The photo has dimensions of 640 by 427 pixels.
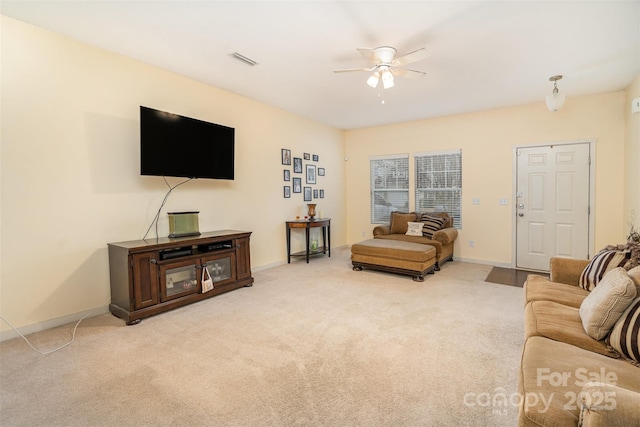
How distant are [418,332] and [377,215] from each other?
4.23m

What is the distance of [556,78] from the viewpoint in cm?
390

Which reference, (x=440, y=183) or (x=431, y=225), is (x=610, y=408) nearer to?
(x=431, y=225)

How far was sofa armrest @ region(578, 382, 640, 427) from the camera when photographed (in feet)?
3.12

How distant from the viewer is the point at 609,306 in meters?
1.63

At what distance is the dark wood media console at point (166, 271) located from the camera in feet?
9.82

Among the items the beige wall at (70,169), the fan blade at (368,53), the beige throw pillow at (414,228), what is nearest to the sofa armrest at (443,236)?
the beige throw pillow at (414,228)

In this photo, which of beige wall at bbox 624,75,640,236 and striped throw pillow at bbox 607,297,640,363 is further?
beige wall at bbox 624,75,640,236

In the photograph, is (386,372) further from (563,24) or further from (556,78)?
(556,78)

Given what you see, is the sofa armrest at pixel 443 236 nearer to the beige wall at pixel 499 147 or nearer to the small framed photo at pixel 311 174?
the beige wall at pixel 499 147

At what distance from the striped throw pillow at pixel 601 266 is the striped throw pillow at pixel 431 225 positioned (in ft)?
8.92

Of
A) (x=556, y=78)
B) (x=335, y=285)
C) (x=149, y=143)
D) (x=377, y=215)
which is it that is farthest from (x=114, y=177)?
(x=556, y=78)

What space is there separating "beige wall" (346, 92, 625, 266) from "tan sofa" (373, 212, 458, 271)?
1.33ft

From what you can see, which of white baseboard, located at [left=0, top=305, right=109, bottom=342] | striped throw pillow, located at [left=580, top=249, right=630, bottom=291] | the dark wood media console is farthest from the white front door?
white baseboard, located at [left=0, top=305, right=109, bottom=342]

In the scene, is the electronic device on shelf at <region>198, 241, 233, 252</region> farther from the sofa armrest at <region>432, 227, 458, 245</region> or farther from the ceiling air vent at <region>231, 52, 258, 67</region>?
the sofa armrest at <region>432, 227, 458, 245</region>
